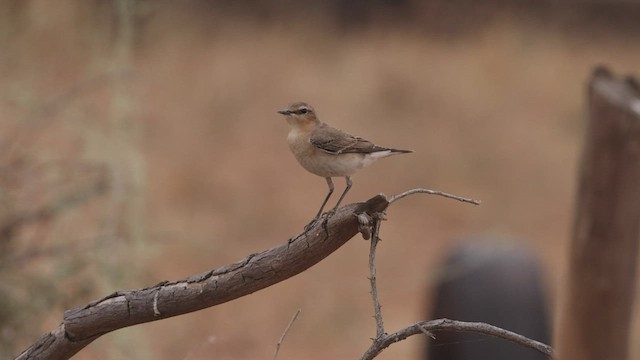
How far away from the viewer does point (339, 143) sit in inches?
108

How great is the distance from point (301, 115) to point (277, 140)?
8.70m

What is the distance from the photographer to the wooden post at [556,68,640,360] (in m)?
1.52

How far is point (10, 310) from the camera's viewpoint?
4.76m

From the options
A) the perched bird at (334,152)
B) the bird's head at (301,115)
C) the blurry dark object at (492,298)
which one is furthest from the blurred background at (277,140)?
the perched bird at (334,152)

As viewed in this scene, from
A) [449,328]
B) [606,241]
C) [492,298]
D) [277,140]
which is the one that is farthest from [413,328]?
[277,140]

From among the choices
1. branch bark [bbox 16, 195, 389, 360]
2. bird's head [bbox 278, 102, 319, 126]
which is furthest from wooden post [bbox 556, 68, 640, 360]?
bird's head [bbox 278, 102, 319, 126]

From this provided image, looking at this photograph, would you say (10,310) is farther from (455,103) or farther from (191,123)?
(455,103)

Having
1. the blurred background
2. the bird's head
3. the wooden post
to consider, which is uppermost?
the blurred background

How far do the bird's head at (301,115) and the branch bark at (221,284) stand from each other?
882mm

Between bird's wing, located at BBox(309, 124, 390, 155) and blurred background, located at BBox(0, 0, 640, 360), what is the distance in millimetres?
2312

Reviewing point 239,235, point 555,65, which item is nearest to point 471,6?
point 555,65

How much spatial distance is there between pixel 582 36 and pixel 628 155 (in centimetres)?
1278

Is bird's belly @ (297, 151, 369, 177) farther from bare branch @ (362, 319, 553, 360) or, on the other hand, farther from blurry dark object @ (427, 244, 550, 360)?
blurry dark object @ (427, 244, 550, 360)

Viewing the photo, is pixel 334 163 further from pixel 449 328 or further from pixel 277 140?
pixel 277 140
